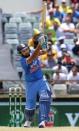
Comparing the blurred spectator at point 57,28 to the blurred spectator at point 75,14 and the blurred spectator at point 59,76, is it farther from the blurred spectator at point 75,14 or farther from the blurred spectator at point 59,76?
the blurred spectator at point 59,76

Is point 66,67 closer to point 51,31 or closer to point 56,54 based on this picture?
point 56,54

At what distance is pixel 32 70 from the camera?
923 cm

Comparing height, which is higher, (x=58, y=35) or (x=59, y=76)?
(x=58, y=35)

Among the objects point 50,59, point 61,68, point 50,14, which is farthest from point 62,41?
point 50,14

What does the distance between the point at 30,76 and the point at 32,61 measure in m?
0.32

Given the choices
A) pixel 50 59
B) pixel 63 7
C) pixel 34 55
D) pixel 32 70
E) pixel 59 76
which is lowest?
pixel 59 76

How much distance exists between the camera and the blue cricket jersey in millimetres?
9188

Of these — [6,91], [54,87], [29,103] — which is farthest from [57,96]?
[29,103]

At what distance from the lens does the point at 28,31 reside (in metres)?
13.1

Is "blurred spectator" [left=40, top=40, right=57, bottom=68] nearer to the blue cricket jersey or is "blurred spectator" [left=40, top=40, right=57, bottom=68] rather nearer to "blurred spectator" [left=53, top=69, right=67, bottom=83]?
"blurred spectator" [left=53, top=69, right=67, bottom=83]

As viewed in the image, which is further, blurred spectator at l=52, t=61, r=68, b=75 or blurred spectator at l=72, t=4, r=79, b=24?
blurred spectator at l=72, t=4, r=79, b=24

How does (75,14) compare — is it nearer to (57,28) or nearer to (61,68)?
(57,28)

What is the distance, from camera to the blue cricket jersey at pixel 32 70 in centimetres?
919

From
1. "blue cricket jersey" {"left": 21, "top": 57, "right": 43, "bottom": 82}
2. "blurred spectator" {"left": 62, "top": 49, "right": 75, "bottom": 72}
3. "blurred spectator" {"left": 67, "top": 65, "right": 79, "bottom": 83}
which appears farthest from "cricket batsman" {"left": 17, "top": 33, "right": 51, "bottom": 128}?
"blurred spectator" {"left": 62, "top": 49, "right": 75, "bottom": 72}
